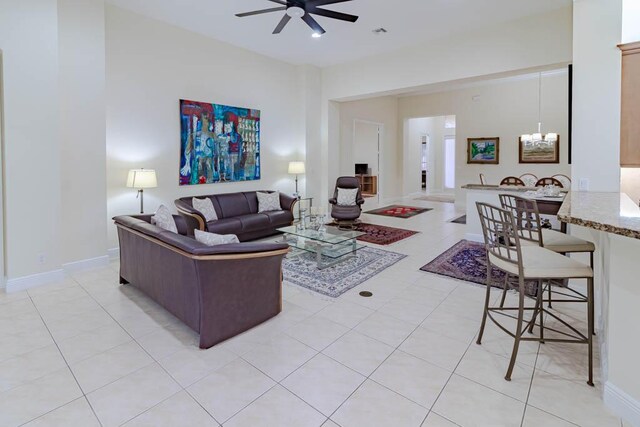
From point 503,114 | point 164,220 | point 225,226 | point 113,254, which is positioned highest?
point 503,114

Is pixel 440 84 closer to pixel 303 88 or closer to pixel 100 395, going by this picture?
pixel 303 88

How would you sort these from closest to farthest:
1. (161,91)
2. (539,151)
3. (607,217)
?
(607,217) → (161,91) → (539,151)

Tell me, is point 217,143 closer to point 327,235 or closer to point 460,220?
point 327,235

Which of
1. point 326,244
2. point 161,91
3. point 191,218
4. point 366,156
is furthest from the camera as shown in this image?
point 366,156

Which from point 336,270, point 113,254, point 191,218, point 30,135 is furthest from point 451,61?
point 113,254

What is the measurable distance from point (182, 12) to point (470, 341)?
546 centimetres

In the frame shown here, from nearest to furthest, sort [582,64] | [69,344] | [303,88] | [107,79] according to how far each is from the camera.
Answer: [69,344], [582,64], [107,79], [303,88]

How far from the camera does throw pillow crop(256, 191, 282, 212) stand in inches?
248

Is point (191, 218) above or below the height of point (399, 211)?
above

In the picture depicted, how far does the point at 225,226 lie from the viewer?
5.25 m

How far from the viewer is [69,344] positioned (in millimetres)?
2607

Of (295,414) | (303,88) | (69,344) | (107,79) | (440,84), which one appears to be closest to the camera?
(295,414)

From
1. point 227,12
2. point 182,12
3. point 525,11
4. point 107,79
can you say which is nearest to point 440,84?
point 525,11

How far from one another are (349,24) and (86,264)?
513cm
